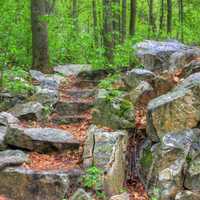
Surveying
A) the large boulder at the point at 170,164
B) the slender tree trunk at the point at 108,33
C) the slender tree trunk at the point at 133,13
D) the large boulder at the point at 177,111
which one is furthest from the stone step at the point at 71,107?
the slender tree trunk at the point at 133,13

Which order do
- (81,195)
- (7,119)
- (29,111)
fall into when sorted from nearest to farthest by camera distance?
(81,195)
(7,119)
(29,111)

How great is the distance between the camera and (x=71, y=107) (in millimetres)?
10156

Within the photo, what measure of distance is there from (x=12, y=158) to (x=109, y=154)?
1.67 meters

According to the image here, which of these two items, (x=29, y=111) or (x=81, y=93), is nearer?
(x=29, y=111)

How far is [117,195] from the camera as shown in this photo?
668cm

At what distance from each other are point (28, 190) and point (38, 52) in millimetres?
6648

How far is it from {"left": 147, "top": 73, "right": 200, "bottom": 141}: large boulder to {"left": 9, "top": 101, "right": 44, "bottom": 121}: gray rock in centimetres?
280

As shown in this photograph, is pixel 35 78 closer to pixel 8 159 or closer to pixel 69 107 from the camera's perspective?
pixel 69 107

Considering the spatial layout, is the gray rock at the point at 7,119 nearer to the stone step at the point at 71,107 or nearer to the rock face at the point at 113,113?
the stone step at the point at 71,107

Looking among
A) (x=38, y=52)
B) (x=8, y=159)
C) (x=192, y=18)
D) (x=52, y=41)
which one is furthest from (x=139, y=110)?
(x=192, y=18)

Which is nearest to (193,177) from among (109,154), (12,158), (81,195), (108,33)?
(109,154)

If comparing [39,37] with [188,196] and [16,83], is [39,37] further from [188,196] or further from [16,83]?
[188,196]

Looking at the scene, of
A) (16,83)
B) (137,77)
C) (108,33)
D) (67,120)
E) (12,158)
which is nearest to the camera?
(12,158)

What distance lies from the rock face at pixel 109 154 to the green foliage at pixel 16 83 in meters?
2.90
